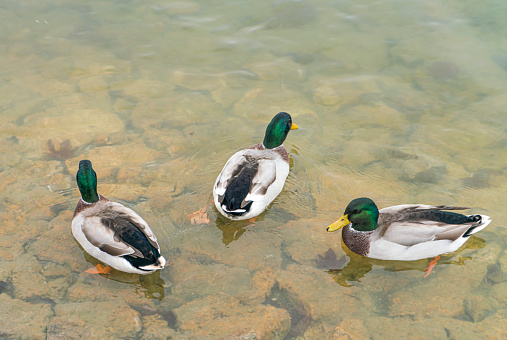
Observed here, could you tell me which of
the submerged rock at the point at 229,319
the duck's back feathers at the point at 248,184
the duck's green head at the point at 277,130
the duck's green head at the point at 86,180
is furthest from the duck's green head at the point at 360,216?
the duck's green head at the point at 86,180

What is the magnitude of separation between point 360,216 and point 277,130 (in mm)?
1989

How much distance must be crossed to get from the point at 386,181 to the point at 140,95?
4471 millimetres

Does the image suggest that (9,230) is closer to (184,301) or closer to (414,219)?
(184,301)

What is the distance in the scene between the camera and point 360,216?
5504 millimetres

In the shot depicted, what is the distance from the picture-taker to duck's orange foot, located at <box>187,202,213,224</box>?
19.2 ft

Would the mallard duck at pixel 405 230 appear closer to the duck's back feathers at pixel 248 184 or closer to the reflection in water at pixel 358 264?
the reflection in water at pixel 358 264

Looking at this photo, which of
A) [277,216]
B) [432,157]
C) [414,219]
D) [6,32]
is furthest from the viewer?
[6,32]

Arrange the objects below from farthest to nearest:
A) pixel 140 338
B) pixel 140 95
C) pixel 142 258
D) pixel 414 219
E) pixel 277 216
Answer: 1. pixel 140 95
2. pixel 277 216
3. pixel 414 219
4. pixel 142 258
5. pixel 140 338

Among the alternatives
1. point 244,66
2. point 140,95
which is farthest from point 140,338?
point 244,66

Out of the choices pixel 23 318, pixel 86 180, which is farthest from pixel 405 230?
pixel 23 318

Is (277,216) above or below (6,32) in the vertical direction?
below

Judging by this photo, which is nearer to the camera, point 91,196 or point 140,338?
point 140,338

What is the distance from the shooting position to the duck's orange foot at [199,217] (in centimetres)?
585

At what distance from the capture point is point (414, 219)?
5.47 m
